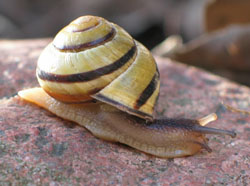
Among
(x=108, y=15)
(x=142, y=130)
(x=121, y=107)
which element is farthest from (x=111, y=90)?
(x=108, y=15)

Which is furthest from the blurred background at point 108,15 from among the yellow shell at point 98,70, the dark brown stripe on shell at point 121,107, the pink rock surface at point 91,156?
the dark brown stripe on shell at point 121,107

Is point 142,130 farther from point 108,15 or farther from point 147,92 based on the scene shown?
point 108,15

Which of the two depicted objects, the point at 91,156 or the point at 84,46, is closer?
the point at 91,156

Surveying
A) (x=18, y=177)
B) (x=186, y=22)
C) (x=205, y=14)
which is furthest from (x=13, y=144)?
(x=186, y=22)

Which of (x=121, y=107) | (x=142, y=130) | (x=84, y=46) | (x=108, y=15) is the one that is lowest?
(x=108, y=15)

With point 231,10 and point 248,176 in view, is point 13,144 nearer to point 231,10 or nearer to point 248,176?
point 248,176

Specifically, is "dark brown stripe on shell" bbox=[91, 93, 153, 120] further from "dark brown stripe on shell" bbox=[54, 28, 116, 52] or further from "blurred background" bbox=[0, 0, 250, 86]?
"blurred background" bbox=[0, 0, 250, 86]

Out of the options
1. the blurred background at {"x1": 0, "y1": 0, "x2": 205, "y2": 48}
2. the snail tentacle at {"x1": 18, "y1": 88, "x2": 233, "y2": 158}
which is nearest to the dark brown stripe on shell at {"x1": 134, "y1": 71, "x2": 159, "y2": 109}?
the snail tentacle at {"x1": 18, "y1": 88, "x2": 233, "y2": 158}
